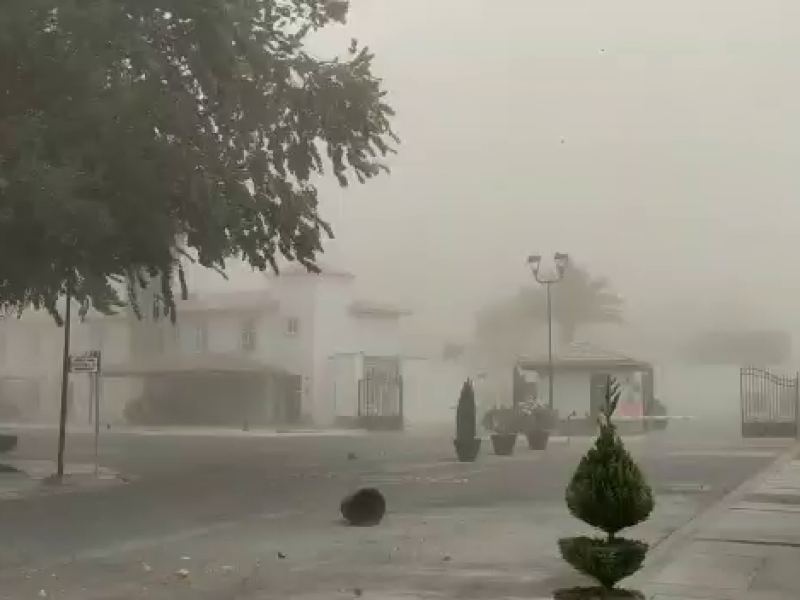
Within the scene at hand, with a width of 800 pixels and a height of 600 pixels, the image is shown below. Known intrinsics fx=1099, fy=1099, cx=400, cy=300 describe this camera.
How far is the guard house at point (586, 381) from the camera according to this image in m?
50.1

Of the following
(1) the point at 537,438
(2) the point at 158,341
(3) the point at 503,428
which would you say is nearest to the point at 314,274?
(2) the point at 158,341

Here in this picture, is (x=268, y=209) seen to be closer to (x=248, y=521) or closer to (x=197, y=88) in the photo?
(x=197, y=88)

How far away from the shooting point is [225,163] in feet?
75.9

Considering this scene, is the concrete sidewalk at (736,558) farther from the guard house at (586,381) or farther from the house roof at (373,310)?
the house roof at (373,310)

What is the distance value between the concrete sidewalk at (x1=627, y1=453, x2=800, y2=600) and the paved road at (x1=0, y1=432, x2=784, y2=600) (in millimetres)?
748

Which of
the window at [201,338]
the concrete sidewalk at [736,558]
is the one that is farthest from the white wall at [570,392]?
the concrete sidewalk at [736,558]

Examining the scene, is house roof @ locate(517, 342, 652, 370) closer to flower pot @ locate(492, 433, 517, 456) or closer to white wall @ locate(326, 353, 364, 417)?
white wall @ locate(326, 353, 364, 417)

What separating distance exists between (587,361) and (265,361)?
868 inches

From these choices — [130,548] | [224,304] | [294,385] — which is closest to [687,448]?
[130,548]

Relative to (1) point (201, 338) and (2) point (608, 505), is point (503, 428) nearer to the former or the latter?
(1) point (201, 338)

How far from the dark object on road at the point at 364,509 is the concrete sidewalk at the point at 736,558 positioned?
428 centimetres

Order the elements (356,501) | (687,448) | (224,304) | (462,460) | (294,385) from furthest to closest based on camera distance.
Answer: (224,304)
(294,385)
(687,448)
(462,460)
(356,501)

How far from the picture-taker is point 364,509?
15547 mm

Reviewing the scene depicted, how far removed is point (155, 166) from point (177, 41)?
3.11m
